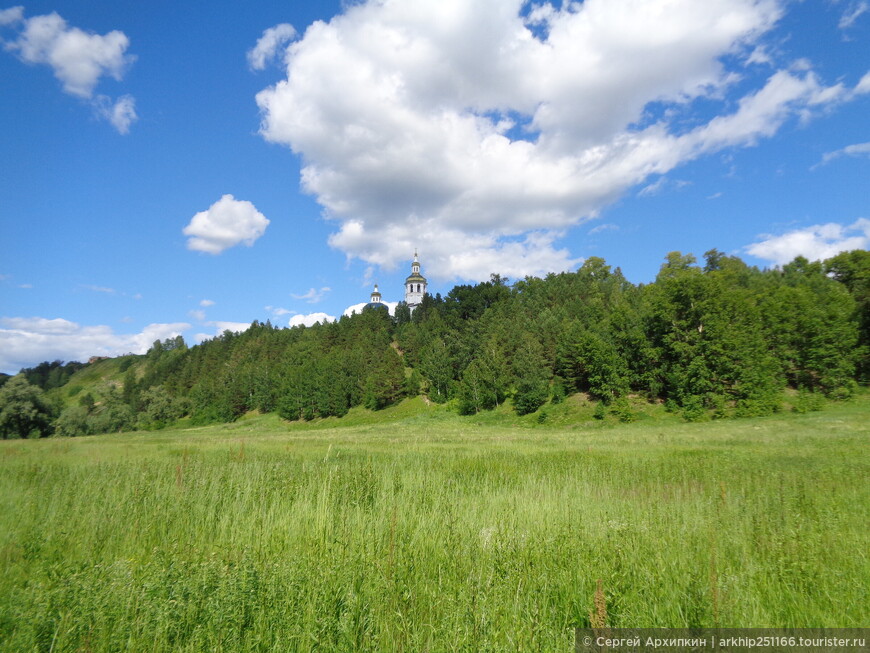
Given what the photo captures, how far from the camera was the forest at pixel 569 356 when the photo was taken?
4903 centimetres

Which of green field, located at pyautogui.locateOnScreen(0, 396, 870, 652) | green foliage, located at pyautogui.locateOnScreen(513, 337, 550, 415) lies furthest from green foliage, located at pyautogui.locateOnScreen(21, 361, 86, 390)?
green field, located at pyautogui.locateOnScreen(0, 396, 870, 652)

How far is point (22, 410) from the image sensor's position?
55031 mm

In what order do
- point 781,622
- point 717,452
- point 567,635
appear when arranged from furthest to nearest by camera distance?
point 717,452
point 781,622
point 567,635

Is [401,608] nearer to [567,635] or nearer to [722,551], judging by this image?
[567,635]

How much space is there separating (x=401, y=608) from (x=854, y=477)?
11973 mm

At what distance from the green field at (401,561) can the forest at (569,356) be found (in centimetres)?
4704

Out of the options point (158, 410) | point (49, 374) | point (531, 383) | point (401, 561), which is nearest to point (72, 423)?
point (158, 410)

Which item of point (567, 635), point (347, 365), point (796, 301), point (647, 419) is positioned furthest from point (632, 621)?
point (347, 365)

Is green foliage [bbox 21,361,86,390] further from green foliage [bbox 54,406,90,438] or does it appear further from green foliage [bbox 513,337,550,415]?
green foliage [bbox 513,337,550,415]

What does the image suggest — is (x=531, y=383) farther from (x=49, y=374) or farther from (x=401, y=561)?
(x=49, y=374)

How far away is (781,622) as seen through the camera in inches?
151

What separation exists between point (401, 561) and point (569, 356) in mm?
61198

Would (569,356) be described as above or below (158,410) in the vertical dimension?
above

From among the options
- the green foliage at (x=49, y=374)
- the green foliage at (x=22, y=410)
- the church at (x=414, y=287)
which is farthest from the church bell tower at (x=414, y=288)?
the green foliage at (x=49, y=374)
